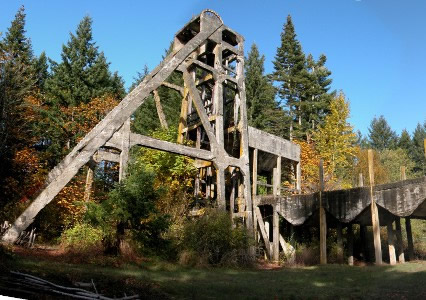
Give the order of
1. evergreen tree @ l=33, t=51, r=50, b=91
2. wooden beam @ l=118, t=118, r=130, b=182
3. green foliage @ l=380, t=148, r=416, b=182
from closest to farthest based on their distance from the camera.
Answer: wooden beam @ l=118, t=118, r=130, b=182 < evergreen tree @ l=33, t=51, r=50, b=91 < green foliage @ l=380, t=148, r=416, b=182

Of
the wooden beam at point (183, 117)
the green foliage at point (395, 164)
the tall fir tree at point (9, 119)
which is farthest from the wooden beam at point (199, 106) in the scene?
the green foliage at point (395, 164)

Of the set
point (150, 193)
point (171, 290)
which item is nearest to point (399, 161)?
point (150, 193)

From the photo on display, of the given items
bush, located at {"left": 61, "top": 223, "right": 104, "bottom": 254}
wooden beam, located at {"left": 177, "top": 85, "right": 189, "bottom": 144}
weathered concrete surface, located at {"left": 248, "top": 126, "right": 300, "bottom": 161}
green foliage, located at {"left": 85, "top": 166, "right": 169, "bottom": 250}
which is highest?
wooden beam, located at {"left": 177, "top": 85, "right": 189, "bottom": 144}

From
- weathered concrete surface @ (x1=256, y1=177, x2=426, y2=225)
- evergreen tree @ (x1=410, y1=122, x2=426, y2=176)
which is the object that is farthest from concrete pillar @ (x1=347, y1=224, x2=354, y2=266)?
evergreen tree @ (x1=410, y1=122, x2=426, y2=176)

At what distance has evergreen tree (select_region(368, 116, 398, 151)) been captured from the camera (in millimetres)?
51406

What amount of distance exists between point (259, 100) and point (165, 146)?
58.4 feet

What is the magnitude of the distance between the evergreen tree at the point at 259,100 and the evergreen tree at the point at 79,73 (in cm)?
1113

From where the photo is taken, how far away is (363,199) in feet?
48.2

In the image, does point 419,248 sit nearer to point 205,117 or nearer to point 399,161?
point 205,117

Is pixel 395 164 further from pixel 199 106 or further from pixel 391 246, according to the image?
pixel 199 106

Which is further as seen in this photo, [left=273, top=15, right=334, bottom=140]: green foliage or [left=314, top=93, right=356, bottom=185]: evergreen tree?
[left=273, top=15, right=334, bottom=140]: green foliage

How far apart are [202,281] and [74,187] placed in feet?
43.8

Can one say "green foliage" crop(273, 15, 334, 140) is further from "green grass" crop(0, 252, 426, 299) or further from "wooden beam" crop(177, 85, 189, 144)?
"green grass" crop(0, 252, 426, 299)

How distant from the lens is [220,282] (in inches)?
386
